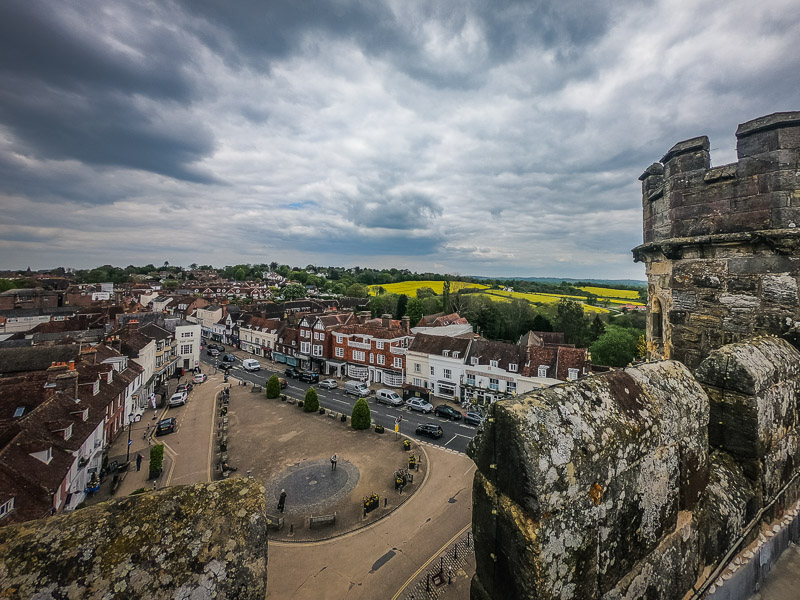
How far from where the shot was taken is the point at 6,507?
10945 millimetres

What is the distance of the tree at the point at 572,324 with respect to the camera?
51.4m

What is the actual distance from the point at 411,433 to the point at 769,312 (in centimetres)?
2265

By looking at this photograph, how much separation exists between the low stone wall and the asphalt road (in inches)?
A: 779

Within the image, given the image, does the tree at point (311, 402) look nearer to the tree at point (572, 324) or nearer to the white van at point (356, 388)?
the white van at point (356, 388)

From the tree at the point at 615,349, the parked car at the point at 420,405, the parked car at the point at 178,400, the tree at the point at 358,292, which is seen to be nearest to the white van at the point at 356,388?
the parked car at the point at 420,405

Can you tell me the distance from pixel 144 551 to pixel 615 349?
4531 cm

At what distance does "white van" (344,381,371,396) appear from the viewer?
33875 millimetres

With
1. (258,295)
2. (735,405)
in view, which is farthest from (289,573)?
(258,295)

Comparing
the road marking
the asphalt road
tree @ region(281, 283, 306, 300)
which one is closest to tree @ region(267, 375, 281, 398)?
the asphalt road

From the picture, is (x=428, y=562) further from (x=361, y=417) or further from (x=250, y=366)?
(x=250, y=366)

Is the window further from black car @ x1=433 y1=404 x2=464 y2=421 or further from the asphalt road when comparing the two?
black car @ x1=433 y1=404 x2=464 y2=421

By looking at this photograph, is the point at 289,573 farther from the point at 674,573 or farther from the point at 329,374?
the point at 329,374

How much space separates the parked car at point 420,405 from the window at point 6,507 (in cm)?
2329

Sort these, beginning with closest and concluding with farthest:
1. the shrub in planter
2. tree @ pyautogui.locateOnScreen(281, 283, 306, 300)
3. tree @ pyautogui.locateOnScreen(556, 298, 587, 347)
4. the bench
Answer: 1. the bench
2. the shrub in planter
3. tree @ pyautogui.locateOnScreen(556, 298, 587, 347)
4. tree @ pyautogui.locateOnScreen(281, 283, 306, 300)
